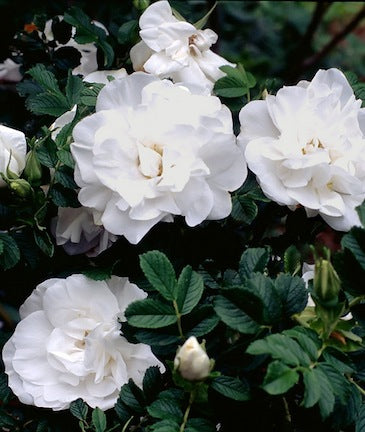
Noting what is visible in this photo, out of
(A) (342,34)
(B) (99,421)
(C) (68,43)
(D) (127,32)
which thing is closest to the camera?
(B) (99,421)

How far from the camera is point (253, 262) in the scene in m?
0.71

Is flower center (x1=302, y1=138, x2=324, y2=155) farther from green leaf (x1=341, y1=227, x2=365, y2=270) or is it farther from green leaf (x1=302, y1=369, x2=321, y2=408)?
green leaf (x1=302, y1=369, x2=321, y2=408)

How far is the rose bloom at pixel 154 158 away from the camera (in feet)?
2.34

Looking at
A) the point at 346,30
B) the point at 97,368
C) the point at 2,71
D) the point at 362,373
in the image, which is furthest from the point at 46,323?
the point at 346,30

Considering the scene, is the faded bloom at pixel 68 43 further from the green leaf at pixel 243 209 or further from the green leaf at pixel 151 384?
the green leaf at pixel 151 384

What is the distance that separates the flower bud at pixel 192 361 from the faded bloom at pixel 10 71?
658 millimetres

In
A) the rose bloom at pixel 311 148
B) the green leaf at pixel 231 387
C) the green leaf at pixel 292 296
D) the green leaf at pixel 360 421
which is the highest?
the rose bloom at pixel 311 148

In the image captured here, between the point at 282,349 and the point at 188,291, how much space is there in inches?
4.7

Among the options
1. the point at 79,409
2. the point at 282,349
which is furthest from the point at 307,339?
the point at 79,409

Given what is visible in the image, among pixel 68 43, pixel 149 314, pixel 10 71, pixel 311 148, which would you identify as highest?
pixel 311 148

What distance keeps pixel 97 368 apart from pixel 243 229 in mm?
264

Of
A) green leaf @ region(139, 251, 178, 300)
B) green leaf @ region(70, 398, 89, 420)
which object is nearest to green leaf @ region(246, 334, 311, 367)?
green leaf @ region(139, 251, 178, 300)

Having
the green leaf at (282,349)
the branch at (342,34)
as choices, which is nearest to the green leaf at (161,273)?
the green leaf at (282,349)

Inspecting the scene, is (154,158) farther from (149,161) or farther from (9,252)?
(9,252)
